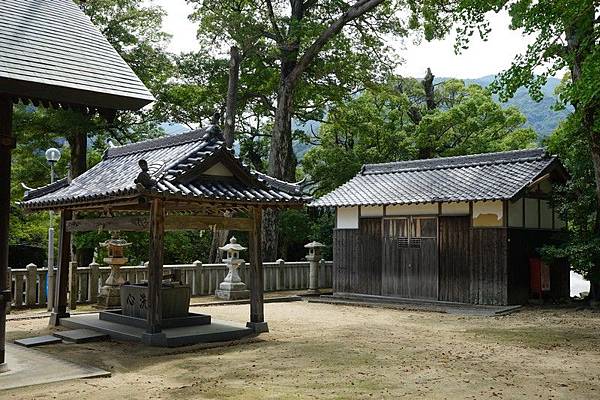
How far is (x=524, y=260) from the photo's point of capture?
17172 millimetres

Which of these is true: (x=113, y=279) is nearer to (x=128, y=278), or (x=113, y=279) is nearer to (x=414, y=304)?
(x=128, y=278)

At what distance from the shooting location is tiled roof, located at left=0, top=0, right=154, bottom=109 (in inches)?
276

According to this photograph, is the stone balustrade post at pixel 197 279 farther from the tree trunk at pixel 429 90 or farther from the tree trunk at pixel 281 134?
the tree trunk at pixel 429 90

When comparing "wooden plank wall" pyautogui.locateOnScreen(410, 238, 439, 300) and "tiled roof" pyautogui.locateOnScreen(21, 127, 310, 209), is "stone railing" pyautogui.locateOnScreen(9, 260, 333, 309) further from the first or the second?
"wooden plank wall" pyautogui.locateOnScreen(410, 238, 439, 300)

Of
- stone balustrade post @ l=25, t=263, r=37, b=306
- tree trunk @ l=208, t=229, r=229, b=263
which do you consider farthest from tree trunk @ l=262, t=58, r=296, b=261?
stone balustrade post @ l=25, t=263, r=37, b=306

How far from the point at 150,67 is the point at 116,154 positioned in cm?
1237

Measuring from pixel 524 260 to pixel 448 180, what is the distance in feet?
11.5

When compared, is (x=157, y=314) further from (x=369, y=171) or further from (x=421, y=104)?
(x=421, y=104)

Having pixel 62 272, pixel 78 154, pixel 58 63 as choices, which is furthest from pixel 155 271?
pixel 78 154

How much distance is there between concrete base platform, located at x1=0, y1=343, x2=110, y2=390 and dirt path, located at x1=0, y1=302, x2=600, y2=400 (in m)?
0.26

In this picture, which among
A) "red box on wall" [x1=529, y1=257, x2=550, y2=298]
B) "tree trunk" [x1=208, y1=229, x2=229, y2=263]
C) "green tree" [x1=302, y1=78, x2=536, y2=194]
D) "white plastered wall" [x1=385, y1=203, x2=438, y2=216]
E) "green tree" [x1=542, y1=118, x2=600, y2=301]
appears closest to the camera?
"green tree" [x1=542, y1=118, x2=600, y2=301]

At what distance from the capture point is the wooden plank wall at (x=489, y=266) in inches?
647

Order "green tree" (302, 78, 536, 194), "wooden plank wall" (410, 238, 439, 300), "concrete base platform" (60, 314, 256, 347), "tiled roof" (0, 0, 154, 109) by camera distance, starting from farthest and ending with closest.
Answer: "green tree" (302, 78, 536, 194), "wooden plank wall" (410, 238, 439, 300), "concrete base platform" (60, 314, 256, 347), "tiled roof" (0, 0, 154, 109)

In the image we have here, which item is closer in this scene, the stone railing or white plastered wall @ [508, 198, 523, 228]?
the stone railing
